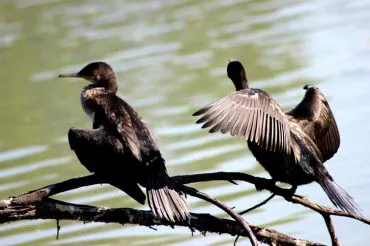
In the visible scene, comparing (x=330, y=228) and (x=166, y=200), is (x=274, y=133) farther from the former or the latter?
(x=166, y=200)

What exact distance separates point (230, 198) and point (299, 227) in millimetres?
829

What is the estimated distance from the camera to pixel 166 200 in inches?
212

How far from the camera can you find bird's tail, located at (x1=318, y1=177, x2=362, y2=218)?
17.9ft

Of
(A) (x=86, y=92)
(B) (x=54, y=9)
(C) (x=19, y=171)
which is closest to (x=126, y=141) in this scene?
(A) (x=86, y=92)

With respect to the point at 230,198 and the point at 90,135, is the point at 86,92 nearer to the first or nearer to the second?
the point at 90,135

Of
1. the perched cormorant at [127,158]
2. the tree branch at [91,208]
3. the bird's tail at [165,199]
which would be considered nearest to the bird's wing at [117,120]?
the perched cormorant at [127,158]

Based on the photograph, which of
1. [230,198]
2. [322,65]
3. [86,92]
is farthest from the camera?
[322,65]

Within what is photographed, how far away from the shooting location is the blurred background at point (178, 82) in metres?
9.12

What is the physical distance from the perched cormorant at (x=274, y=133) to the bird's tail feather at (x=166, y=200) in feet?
1.41

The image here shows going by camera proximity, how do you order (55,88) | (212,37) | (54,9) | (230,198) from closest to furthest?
(230,198)
(55,88)
(212,37)
(54,9)

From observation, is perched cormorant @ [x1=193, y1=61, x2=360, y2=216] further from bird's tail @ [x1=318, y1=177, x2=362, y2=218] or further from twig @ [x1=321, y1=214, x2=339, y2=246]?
twig @ [x1=321, y1=214, x2=339, y2=246]

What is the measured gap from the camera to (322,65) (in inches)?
492

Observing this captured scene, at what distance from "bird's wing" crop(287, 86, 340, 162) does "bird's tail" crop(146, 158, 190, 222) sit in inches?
44.7

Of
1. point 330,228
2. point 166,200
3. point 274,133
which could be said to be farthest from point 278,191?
point 166,200
